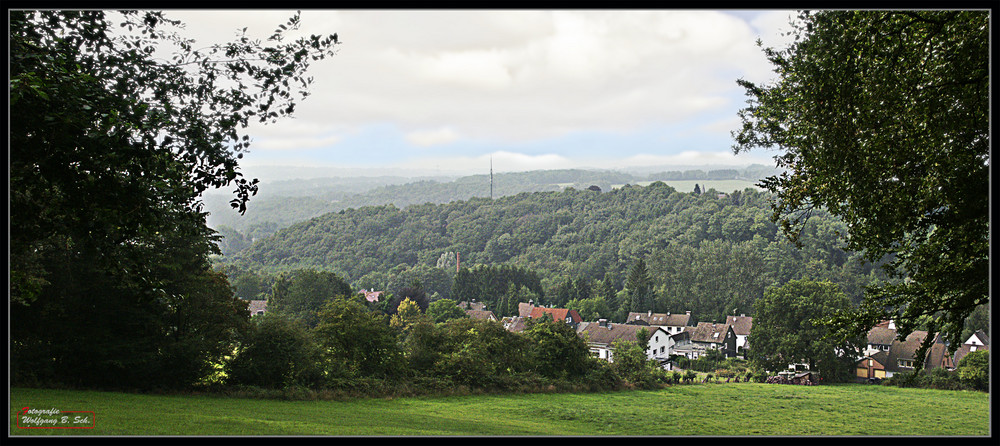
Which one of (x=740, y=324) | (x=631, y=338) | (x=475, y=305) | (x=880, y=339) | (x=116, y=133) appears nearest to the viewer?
(x=116, y=133)

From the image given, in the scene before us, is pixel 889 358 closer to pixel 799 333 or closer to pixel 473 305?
pixel 799 333

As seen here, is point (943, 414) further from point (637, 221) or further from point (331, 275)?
point (637, 221)

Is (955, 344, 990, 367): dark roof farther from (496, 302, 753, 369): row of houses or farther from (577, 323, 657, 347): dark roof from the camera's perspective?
(577, 323, 657, 347): dark roof

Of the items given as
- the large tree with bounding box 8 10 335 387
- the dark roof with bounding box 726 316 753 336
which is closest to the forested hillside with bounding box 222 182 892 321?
the dark roof with bounding box 726 316 753 336

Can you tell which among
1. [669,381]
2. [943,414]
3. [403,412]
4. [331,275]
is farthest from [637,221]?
[403,412]

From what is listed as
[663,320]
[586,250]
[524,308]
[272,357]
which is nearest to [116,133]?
[272,357]
